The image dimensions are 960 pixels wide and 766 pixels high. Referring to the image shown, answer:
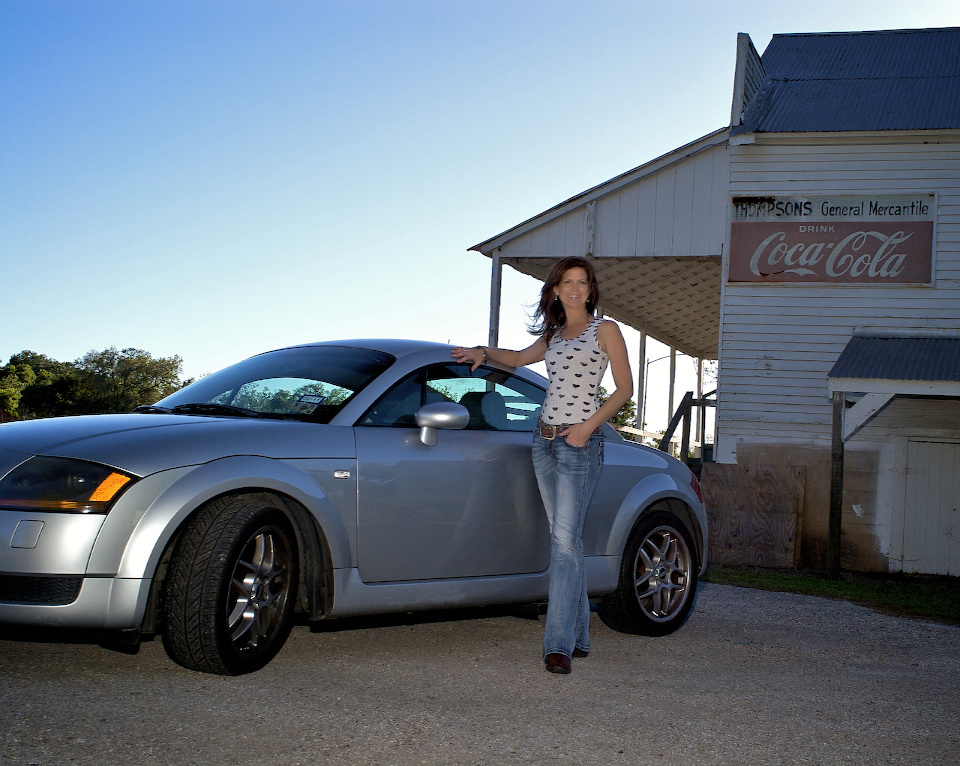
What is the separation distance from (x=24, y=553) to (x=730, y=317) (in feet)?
39.6

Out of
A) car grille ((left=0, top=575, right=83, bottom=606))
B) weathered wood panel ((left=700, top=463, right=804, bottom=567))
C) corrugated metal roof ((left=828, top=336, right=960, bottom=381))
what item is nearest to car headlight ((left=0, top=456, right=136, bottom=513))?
car grille ((left=0, top=575, right=83, bottom=606))

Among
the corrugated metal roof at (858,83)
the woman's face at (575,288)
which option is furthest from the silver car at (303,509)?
the corrugated metal roof at (858,83)

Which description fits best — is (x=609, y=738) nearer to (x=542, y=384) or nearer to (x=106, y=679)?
(x=106, y=679)

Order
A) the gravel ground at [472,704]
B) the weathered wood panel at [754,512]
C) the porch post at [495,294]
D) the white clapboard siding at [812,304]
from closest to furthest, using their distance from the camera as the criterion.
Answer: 1. the gravel ground at [472,704]
2. the weathered wood panel at [754,512]
3. the white clapboard siding at [812,304]
4. the porch post at [495,294]

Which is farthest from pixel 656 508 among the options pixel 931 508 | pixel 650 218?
pixel 650 218

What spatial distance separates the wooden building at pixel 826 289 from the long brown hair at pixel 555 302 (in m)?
8.61

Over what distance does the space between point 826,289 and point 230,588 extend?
11823mm

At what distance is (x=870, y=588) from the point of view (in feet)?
35.4

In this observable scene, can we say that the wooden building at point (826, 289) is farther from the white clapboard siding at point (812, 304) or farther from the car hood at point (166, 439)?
the car hood at point (166, 439)

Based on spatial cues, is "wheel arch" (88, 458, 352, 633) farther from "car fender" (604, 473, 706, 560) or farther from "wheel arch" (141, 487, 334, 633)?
"car fender" (604, 473, 706, 560)

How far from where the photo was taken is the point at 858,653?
222 inches

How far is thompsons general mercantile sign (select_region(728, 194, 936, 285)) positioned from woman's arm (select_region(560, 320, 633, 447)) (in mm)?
10020

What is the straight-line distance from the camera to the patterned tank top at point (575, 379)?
4.80 m

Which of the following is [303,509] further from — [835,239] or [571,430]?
[835,239]
